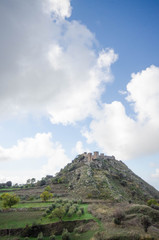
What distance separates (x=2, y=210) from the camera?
117ft

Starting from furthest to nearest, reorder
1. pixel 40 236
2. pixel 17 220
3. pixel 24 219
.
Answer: pixel 24 219, pixel 17 220, pixel 40 236

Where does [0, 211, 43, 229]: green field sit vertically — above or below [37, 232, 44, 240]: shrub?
above

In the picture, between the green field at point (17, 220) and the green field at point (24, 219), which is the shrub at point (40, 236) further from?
the green field at point (17, 220)

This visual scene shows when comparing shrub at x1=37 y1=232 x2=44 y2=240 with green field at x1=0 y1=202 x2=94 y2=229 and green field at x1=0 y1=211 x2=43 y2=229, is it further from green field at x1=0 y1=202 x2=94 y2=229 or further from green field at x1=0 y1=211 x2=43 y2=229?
green field at x1=0 y1=211 x2=43 y2=229

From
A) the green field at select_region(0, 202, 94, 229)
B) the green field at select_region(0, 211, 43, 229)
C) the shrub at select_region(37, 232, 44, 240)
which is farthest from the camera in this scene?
the green field at select_region(0, 202, 94, 229)

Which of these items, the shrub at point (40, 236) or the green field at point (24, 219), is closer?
the shrub at point (40, 236)

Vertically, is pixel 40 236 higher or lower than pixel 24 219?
A: lower

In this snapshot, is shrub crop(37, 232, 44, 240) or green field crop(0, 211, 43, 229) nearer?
shrub crop(37, 232, 44, 240)

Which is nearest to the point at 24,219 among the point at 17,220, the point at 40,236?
the point at 17,220

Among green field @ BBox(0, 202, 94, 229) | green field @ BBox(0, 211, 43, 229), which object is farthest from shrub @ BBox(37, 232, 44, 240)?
green field @ BBox(0, 211, 43, 229)

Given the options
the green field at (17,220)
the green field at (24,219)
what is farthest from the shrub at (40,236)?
the green field at (17,220)

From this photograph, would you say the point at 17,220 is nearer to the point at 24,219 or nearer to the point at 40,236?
the point at 24,219

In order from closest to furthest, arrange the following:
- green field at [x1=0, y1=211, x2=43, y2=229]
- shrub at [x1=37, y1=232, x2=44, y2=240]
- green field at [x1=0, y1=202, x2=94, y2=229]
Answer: shrub at [x1=37, y1=232, x2=44, y2=240], green field at [x1=0, y1=211, x2=43, y2=229], green field at [x1=0, y1=202, x2=94, y2=229]

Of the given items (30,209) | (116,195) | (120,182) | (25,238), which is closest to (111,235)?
(25,238)
